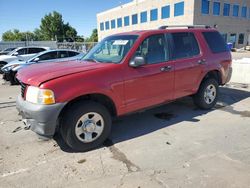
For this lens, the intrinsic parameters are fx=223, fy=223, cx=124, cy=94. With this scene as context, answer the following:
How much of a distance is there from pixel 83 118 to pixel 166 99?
1.87 m

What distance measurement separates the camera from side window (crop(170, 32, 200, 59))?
4.61 m

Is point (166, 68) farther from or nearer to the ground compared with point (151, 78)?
farther from the ground

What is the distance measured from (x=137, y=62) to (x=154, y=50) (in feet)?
2.30

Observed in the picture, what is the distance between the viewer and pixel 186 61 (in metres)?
4.73

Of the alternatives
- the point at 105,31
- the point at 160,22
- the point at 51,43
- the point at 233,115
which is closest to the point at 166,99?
the point at 233,115

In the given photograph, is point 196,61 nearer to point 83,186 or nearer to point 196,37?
point 196,37

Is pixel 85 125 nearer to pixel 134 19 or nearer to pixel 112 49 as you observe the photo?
pixel 112 49

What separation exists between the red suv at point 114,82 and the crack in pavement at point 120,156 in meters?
0.18

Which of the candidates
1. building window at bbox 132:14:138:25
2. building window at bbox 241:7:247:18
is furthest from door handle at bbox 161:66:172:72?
building window at bbox 241:7:247:18

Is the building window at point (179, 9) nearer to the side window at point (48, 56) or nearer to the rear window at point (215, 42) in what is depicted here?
the side window at point (48, 56)

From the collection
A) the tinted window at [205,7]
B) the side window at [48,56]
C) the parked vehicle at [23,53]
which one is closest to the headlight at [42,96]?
the side window at [48,56]

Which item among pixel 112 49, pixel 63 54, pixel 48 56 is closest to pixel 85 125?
pixel 112 49

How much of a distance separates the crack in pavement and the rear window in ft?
11.0

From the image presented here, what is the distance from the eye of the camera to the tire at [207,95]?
17.4 feet
